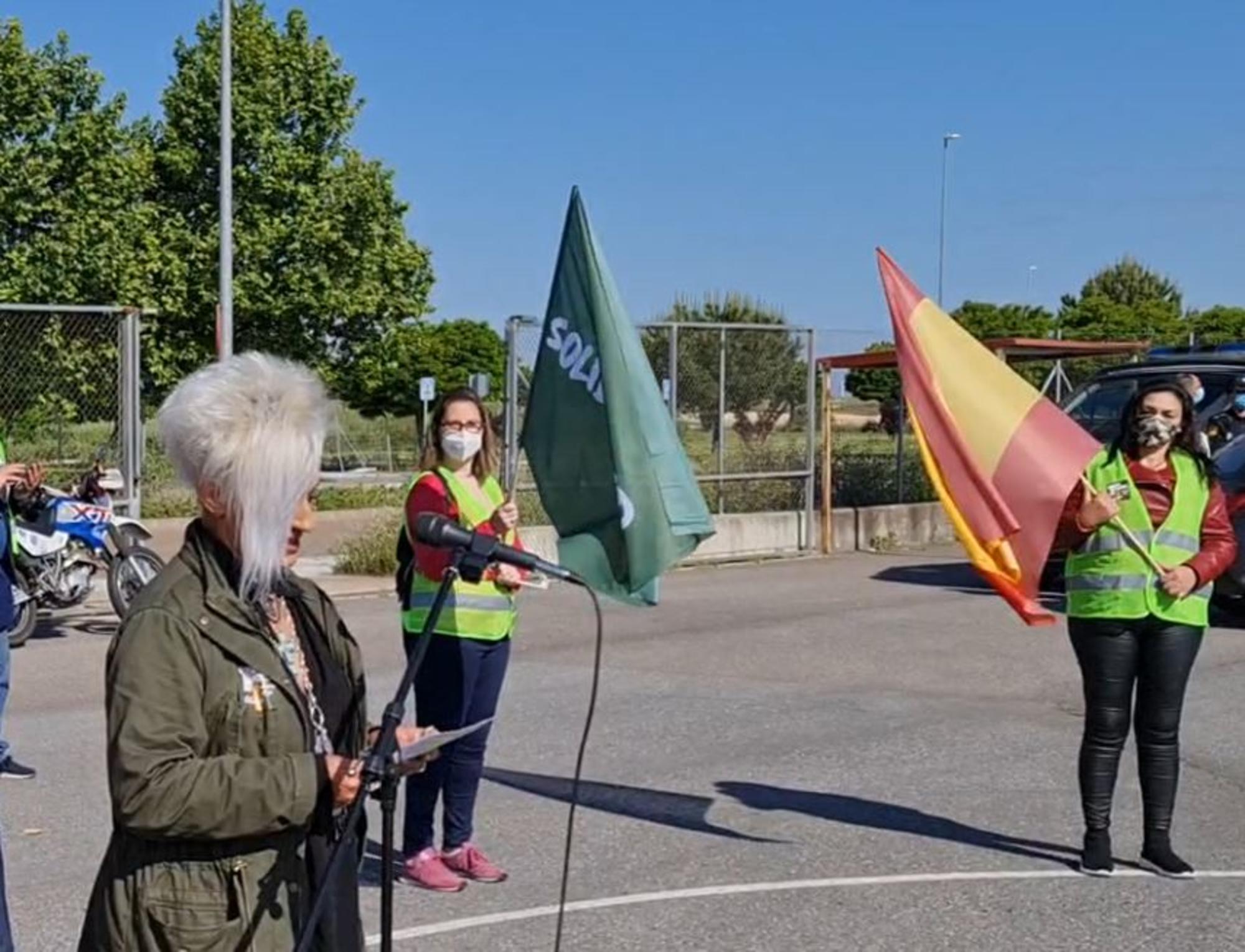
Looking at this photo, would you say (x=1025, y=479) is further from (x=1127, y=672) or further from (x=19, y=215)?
(x=19, y=215)

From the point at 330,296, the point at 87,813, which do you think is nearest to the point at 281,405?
the point at 87,813

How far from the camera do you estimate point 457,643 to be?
18.9 ft

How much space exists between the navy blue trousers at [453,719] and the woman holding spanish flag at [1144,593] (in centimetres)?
226

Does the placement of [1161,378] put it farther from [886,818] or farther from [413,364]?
[413,364]

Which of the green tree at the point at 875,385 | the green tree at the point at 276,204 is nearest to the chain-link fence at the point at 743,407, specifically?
the green tree at the point at 875,385

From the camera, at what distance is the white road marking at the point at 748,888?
5.49 meters

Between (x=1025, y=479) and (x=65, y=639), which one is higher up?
(x=1025, y=479)

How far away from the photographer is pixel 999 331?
45.9 metres

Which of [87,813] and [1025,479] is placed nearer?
[1025,479]

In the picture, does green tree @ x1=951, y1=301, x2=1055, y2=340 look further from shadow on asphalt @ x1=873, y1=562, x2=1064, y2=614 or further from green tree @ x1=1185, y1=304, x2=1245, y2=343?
shadow on asphalt @ x1=873, y1=562, x2=1064, y2=614

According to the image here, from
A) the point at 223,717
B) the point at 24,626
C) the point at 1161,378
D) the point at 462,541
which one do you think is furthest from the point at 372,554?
the point at 223,717

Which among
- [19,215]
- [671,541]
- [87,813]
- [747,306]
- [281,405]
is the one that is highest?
[19,215]

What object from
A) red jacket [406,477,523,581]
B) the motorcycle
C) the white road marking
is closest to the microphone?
red jacket [406,477,523,581]

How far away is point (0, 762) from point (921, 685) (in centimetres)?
566
